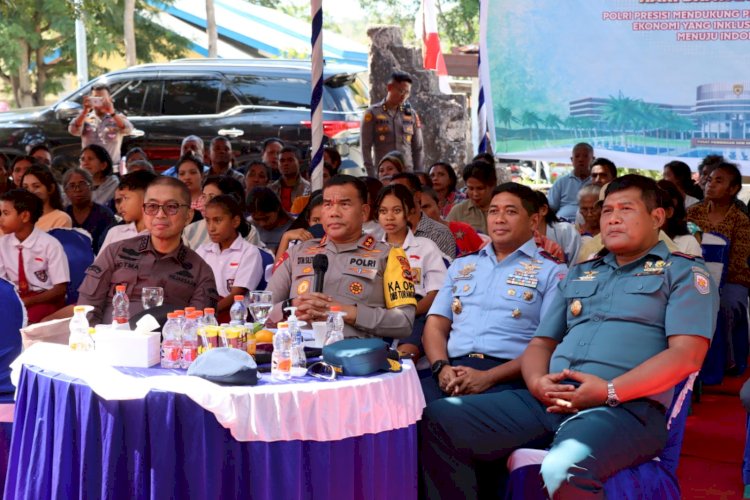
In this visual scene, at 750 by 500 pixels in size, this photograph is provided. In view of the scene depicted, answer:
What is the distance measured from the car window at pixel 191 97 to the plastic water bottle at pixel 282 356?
10808 millimetres

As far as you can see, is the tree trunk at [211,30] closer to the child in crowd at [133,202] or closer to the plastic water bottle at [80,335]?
the child in crowd at [133,202]

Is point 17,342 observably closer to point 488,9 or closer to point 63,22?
point 488,9

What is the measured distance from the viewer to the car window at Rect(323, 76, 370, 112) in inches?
534

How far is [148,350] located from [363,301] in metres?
1.10

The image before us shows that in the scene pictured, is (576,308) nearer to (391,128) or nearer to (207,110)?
(391,128)

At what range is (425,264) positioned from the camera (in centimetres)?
529

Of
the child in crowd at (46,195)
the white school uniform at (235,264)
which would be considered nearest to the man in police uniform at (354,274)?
the white school uniform at (235,264)

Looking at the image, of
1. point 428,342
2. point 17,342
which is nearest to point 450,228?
point 428,342

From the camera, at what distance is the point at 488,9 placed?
8992 mm

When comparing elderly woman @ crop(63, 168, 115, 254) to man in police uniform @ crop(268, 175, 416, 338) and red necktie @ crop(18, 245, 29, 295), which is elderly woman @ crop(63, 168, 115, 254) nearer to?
red necktie @ crop(18, 245, 29, 295)

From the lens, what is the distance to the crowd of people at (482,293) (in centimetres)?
366

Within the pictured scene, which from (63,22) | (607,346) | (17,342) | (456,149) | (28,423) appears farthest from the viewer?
(63,22)

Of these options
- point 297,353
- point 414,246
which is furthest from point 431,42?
point 297,353

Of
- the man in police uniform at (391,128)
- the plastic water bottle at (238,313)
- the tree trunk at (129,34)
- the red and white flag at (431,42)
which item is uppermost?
the tree trunk at (129,34)
